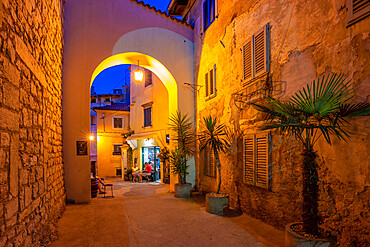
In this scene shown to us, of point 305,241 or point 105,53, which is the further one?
point 105,53

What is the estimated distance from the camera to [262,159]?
15.7 ft

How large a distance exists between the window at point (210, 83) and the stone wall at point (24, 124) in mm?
4483

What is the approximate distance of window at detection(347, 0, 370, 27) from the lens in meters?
2.89

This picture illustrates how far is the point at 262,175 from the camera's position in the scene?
477cm

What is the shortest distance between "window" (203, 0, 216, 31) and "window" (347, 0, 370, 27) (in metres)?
4.84

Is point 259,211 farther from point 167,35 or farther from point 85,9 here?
point 85,9

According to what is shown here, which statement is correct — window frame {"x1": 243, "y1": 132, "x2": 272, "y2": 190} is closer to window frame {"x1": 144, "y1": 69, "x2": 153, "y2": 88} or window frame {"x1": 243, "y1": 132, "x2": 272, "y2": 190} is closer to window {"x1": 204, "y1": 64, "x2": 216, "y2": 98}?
window {"x1": 204, "y1": 64, "x2": 216, "y2": 98}

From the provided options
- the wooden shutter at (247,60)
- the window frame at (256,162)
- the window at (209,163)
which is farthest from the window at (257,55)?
the window at (209,163)

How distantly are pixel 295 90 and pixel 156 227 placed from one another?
3781mm

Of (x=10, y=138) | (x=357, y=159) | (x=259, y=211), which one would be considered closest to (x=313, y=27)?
(x=357, y=159)

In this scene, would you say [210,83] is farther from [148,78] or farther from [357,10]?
[148,78]

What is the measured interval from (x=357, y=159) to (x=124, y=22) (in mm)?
7333

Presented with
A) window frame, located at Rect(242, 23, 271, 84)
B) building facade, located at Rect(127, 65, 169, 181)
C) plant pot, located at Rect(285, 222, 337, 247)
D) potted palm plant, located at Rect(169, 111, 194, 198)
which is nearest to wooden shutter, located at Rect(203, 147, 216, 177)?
potted palm plant, located at Rect(169, 111, 194, 198)

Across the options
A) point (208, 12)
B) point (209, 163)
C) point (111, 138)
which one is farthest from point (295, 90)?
point (111, 138)
